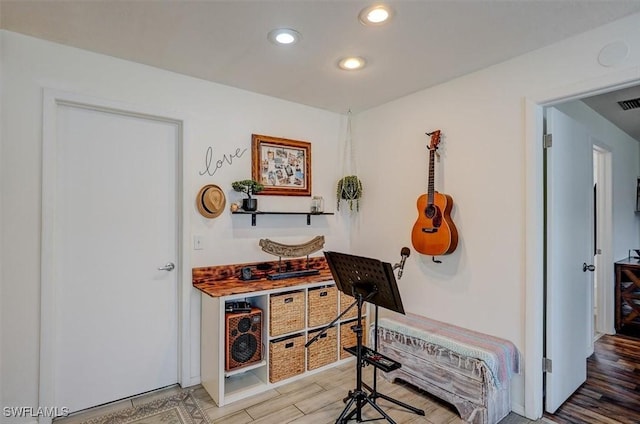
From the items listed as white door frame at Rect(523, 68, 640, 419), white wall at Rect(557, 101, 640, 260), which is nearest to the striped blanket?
white door frame at Rect(523, 68, 640, 419)

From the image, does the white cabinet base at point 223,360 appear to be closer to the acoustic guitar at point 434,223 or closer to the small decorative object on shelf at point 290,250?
the small decorative object on shelf at point 290,250

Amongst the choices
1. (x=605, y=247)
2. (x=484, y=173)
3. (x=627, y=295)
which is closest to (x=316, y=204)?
(x=484, y=173)

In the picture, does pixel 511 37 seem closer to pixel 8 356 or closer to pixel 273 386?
pixel 273 386

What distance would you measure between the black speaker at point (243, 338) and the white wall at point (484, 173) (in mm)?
1367

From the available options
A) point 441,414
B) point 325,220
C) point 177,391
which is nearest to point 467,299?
point 441,414

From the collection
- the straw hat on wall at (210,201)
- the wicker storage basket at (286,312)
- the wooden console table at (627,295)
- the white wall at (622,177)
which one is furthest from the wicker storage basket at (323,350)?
the wooden console table at (627,295)

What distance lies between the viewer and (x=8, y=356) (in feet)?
Result: 6.76

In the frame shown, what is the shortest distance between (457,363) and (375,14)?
7.26 ft

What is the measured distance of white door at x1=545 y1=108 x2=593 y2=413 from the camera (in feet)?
7.64

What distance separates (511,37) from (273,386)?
292 centimetres

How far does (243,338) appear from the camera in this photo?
101 inches

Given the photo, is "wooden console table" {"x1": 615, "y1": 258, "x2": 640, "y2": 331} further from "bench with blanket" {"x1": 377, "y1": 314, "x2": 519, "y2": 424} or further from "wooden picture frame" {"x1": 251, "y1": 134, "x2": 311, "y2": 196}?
"wooden picture frame" {"x1": 251, "y1": 134, "x2": 311, "y2": 196}

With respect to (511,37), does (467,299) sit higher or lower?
lower

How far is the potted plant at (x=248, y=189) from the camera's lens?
291cm
